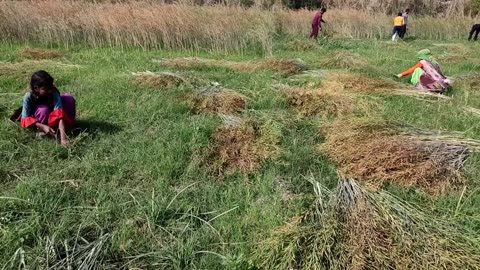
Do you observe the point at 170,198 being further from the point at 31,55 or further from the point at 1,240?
the point at 31,55

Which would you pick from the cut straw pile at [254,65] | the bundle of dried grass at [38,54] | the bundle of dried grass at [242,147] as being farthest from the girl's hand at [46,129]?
the bundle of dried grass at [38,54]

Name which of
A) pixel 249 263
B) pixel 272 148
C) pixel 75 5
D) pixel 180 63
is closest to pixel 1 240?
pixel 249 263

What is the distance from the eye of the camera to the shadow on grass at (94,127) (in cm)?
418

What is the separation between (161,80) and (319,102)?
2.38 m

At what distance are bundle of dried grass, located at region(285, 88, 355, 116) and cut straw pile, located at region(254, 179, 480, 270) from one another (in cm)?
225

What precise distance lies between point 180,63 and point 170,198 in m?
4.81

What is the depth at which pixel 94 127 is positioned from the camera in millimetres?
4316

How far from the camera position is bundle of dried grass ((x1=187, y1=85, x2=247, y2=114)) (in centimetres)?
486

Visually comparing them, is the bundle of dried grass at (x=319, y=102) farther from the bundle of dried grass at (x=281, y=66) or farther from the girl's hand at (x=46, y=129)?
the girl's hand at (x=46, y=129)

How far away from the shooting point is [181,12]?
9.72 metres

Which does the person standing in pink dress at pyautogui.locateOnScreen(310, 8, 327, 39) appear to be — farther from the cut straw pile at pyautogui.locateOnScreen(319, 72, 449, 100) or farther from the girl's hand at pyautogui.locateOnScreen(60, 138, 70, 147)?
the girl's hand at pyautogui.locateOnScreen(60, 138, 70, 147)

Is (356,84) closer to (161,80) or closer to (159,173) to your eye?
(161,80)

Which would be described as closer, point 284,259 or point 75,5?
point 284,259

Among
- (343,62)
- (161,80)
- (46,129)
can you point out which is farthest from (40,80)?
(343,62)
